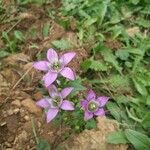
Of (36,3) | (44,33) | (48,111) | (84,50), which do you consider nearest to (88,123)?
(48,111)

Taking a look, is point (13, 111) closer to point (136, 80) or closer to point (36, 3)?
point (136, 80)

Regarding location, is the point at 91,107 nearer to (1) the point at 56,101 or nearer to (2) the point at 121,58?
(1) the point at 56,101

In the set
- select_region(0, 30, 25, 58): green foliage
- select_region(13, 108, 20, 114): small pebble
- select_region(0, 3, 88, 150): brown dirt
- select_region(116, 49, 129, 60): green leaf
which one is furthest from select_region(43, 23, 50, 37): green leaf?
select_region(13, 108, 20, 114): small pebble

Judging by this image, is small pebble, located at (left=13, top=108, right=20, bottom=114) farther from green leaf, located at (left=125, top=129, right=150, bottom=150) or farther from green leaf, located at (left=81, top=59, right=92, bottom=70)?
green leaf, located at (left=125, top=129, right=150, bottom=150)

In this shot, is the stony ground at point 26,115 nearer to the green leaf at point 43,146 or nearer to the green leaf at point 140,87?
the green leaf at point 43,146

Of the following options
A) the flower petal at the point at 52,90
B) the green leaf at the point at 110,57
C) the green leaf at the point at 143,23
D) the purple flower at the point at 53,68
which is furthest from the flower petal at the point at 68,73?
the green leaf at the point at 143,23

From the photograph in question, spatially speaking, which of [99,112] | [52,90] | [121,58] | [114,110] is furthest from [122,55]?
[52,90]
